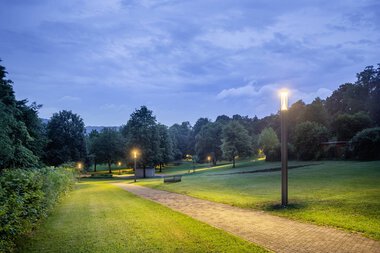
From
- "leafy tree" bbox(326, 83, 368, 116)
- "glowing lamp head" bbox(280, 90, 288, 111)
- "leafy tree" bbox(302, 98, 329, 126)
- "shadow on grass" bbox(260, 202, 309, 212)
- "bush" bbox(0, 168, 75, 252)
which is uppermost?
"leafy tree" bbox(326, 83, 368, 116)

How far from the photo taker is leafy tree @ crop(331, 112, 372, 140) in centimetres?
4777

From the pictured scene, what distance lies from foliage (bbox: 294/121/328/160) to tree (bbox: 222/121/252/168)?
10935 millimetres

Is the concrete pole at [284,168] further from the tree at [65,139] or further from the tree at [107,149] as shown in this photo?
the tree at [107,149]

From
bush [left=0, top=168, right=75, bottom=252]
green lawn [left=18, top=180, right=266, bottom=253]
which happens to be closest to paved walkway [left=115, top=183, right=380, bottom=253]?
green lawn [left=18, top=180, right=266, bottom=253]

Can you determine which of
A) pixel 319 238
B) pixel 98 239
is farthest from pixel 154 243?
pixel 319 238

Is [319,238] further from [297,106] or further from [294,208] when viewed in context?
[297,106]

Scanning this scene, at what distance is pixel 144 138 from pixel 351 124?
37855 mm

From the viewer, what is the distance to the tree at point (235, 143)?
5516cm

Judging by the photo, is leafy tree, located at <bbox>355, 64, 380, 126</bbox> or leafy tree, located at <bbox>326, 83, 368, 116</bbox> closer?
leafy tree, located at <bbox>355, 64, 380, 126</bbox>

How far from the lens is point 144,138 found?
189 ft

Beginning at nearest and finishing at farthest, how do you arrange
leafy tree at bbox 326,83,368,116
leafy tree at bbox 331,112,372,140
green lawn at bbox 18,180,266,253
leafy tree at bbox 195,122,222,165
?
green lawn at bbox 18,180,266,253 < leafy tree at bbox 331,112,372,140 < leafy tree at bbox 326,83,368,116 < leafy tree at bbox 195,122,222,165

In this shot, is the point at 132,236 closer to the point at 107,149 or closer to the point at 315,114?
the point at 315,114


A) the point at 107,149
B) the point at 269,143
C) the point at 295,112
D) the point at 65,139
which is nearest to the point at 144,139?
the point at 65,139

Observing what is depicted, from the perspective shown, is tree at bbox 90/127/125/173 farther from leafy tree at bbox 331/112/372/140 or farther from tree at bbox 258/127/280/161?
leafy tree at bbox 331/112/372/140
